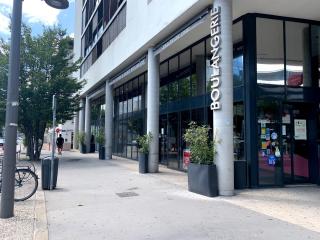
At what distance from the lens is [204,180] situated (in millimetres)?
10680

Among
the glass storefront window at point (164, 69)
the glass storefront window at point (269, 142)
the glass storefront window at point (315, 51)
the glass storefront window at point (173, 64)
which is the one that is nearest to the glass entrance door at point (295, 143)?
the glass storefront window at point (269, 142)

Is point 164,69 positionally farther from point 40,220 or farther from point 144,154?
point 40,220

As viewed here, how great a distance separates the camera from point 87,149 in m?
33.6

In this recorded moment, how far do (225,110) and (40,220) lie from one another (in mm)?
5526

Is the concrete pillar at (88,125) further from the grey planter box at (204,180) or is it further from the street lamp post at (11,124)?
the street lamp post at (11,124)

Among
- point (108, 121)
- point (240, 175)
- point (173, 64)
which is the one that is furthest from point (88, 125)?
point (240, 175)

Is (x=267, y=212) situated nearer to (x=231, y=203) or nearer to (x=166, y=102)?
(x=231, y=203)

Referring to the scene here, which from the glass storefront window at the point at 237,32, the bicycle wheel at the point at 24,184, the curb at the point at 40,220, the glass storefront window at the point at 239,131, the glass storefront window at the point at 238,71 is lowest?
the curb at the point at 40,220

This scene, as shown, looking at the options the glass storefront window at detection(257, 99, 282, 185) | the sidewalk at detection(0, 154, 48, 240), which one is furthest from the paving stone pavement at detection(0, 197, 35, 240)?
the glass storefront window at detection(257, 99, 282, 185)

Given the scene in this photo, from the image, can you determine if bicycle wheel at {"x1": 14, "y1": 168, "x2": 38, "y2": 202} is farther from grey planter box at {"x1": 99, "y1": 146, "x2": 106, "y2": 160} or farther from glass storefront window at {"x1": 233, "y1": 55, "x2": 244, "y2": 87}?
grey planter box at {"x1": 99, "y1": 146, "x2": 106, "y2": 160}

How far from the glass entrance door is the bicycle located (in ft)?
24.2

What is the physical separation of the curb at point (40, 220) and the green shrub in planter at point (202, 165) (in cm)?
401

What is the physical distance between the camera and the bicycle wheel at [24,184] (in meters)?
9.84

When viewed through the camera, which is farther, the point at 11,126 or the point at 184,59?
the point at 184,59
